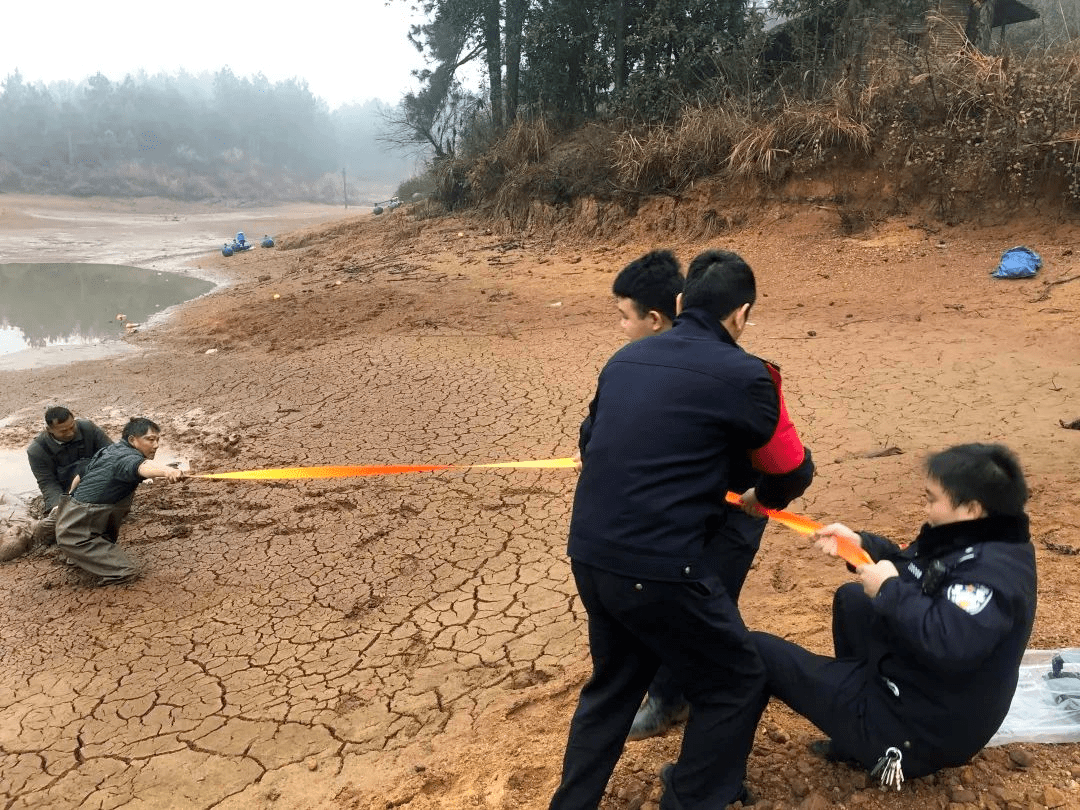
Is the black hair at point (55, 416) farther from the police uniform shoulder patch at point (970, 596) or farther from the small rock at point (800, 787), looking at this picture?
the police uniform shoulder patch at point (970, 596)

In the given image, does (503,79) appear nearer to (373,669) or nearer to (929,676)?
(373,669)

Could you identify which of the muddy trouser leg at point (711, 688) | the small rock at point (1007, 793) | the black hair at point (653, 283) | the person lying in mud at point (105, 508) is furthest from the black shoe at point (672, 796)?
the person lying in mud at point (105, 508)

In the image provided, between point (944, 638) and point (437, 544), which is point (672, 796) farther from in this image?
point (437, 544)

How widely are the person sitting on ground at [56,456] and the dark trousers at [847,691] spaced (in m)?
4.79

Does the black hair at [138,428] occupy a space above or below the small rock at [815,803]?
above

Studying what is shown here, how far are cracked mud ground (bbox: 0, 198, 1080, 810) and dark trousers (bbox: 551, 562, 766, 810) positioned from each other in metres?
0.26

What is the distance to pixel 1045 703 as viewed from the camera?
2318 millimetres

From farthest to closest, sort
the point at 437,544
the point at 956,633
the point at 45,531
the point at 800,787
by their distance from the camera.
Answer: the point at 45,531 < the point at 437,544 < the point at 800,787 < the point at 956,633

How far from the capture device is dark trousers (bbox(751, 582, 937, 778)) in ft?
6.68

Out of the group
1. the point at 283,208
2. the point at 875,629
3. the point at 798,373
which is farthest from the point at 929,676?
the point at 283,208

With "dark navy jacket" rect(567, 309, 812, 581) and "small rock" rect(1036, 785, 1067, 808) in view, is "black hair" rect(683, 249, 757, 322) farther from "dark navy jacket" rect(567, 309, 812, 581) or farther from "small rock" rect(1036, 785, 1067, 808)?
"small rock" rect(1036, 785, 1067, 808)

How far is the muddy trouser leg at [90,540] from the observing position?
15.1 ft

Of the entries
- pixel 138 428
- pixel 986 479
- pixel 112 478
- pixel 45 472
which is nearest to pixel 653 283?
pixel 986 479

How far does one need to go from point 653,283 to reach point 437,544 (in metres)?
2.68
